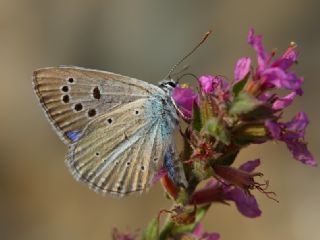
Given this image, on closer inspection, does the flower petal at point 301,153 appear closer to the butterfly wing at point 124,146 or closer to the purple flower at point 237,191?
the purple flower at point 237,191

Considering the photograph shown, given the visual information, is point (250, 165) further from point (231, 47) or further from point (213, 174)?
point (231, 47)

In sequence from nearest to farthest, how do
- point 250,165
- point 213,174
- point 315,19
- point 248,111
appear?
1. point 248,111
2. point 213,174
3. point 250,165
4. point 315,19

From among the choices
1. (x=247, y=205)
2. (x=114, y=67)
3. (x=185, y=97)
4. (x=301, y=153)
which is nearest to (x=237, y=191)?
(x=247, y=205)

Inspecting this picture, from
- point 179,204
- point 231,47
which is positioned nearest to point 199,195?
point 179,204

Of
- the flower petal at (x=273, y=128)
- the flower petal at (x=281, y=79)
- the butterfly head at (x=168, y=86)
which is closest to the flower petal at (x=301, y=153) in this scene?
the flower petal at (x=273, y=128)

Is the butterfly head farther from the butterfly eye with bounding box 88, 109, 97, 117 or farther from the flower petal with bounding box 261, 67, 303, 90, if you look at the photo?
the flower petal with bounding box 261, 67, 303, 90

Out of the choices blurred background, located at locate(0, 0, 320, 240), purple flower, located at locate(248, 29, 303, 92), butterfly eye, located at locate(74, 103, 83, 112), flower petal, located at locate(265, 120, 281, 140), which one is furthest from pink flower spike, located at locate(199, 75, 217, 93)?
blurred background, located at locate(0, 0, 320, 240)

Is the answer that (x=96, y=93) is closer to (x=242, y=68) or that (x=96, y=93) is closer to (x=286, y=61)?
(x=242, y=68)
